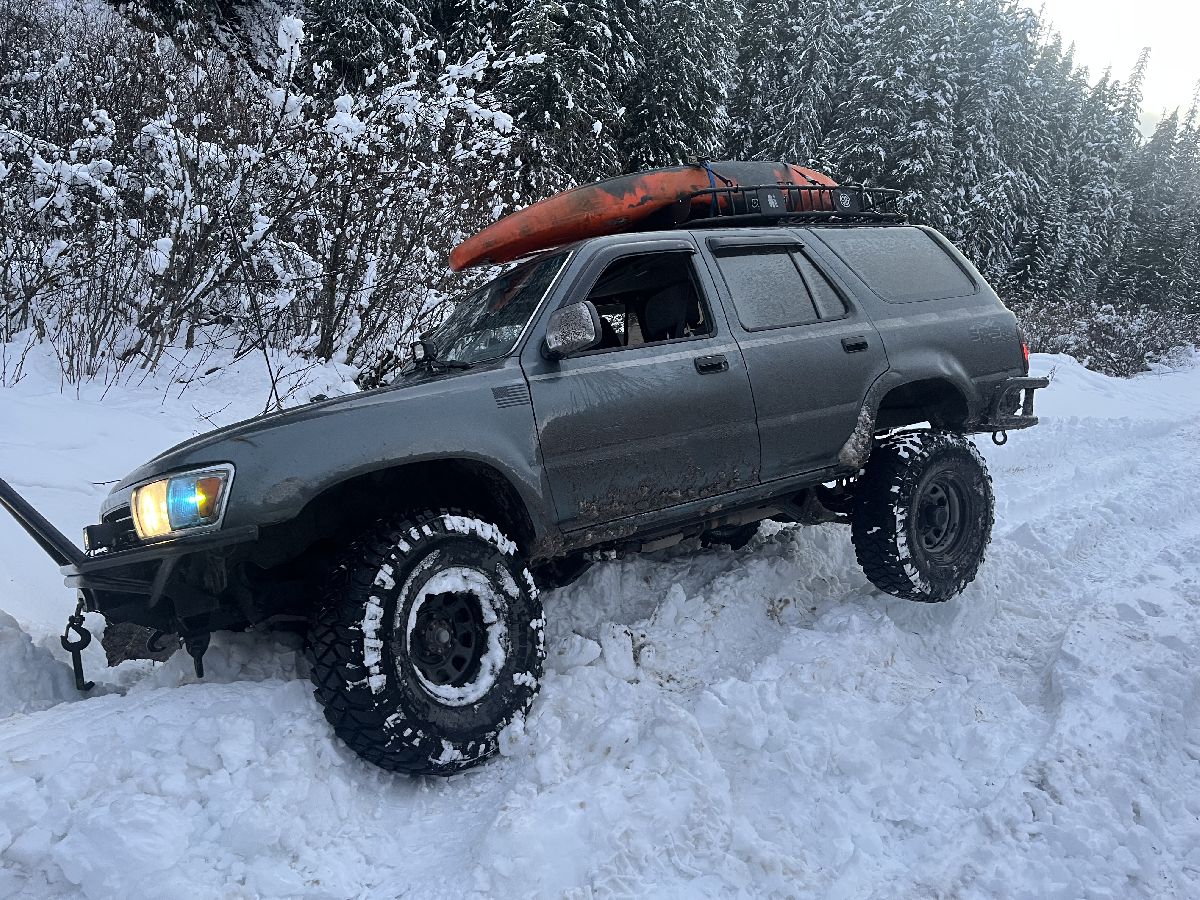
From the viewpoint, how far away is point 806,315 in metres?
3.88

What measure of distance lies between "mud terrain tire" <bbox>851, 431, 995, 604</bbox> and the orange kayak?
1531 millimetres

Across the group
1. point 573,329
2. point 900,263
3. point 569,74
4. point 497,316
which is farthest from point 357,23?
point 573,329

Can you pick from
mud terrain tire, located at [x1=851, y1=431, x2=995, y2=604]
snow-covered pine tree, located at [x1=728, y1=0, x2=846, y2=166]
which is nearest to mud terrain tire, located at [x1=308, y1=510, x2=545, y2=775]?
mud terrain tire, located at [x1=851, y1=431, x2=995, y2=604]

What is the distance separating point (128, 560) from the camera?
238 centimetres

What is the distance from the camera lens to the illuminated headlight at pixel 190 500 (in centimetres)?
246

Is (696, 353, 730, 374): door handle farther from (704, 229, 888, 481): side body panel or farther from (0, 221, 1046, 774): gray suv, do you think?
(704, 229, 888, 481): side body panel

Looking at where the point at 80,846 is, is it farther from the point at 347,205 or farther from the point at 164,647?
the point at 347,205

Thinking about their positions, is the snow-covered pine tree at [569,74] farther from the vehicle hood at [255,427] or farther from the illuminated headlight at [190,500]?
the illuminated headlight at [190,500]

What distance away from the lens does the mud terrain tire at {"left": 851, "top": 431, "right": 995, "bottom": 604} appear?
12.6 feet

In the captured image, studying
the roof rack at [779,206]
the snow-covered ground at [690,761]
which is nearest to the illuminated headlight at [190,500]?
the snow-covered ground at [690,761]

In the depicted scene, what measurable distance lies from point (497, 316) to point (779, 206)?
1695 mm

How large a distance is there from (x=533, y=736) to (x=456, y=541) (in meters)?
0.78

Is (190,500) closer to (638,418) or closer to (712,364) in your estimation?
(638,418)

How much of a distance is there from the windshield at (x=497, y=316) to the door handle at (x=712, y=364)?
744mm
